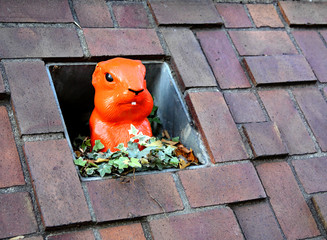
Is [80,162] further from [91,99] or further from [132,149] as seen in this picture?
[91,99]

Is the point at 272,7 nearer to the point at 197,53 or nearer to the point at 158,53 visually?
the point at 197,53

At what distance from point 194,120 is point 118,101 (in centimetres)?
27

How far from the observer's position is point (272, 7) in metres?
1.82

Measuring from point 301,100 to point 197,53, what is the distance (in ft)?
1.31

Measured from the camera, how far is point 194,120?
1440 millimetres

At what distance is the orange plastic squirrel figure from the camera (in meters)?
1.30

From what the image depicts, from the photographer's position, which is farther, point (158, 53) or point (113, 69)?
point (158, 53)

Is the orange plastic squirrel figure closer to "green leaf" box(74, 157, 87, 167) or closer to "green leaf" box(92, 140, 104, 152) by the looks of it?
"green leaf" box(92, 140, 104, 152)

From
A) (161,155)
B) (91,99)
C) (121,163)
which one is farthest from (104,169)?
(91,99)

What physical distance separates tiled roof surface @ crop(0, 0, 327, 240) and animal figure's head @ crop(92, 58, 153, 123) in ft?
0.40

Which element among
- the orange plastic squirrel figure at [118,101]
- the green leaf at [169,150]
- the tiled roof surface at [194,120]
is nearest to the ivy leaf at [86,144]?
the orange plastic squirrel figure at [118,101]

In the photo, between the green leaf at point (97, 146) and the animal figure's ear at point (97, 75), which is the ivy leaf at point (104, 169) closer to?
the green leaf at point (97, 146)

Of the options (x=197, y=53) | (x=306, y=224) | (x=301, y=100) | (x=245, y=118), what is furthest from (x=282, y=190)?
(x=197, y=53)

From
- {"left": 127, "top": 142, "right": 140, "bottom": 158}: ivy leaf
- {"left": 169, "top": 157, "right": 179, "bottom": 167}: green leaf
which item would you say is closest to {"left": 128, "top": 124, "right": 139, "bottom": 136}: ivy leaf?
{"left": 127, "top": 142, "right": 140, "bottom": 158}: ivy leaf
